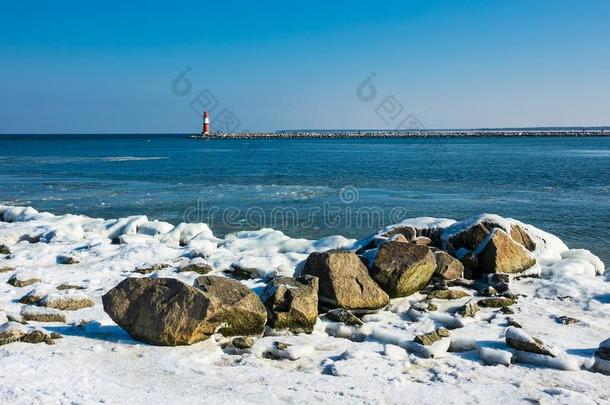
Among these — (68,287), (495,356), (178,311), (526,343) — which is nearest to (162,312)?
(178,311)

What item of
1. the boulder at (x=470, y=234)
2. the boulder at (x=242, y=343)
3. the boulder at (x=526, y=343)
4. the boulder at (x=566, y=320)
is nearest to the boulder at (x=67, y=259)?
the boulder at (x=242, y=343)

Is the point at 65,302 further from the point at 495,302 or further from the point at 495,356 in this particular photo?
the point at 495,302

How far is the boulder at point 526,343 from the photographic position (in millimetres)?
7043

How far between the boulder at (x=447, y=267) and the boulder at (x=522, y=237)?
1969 mm

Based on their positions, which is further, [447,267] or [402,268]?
[447,267]

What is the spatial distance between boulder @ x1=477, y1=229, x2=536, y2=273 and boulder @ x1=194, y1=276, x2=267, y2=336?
5289 mm

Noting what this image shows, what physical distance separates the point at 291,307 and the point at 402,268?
253cm

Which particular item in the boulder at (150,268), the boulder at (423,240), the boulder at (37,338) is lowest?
the boulder at (150,268)

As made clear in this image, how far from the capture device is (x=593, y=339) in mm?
7910

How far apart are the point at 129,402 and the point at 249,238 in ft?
31.8

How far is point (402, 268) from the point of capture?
32.3ft

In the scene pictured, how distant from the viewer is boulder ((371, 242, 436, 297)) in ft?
32.2

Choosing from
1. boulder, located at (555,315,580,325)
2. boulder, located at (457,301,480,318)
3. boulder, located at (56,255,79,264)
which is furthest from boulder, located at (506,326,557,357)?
boulder, located at (56,255,79,264)

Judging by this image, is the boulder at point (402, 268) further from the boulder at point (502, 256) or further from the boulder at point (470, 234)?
the boulder at point (470, 234)
